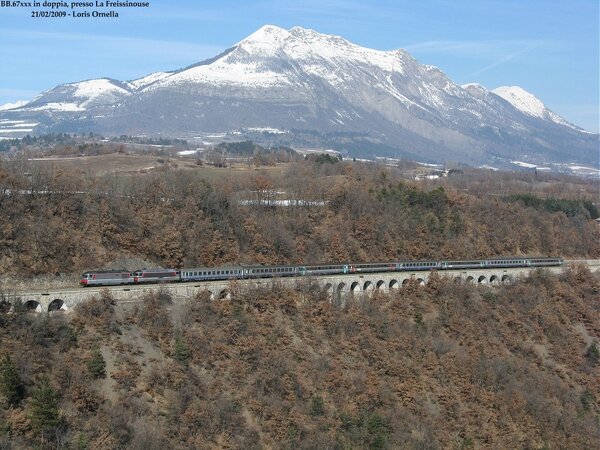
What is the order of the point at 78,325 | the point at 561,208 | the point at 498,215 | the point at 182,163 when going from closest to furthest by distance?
the point at 78,325 → the point at 498,215 → the point at 561,208 → the point at 182,163

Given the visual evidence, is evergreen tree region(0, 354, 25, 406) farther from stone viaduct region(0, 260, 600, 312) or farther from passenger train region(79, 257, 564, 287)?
passenger train region(79, 257, 564, 287)

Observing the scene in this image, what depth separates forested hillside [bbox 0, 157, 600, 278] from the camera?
180 feet

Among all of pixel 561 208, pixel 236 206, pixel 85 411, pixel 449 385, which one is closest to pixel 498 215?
pixel 561 208

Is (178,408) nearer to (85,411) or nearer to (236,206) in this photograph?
(85,411)

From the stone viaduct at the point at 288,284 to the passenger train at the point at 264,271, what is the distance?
0.59m

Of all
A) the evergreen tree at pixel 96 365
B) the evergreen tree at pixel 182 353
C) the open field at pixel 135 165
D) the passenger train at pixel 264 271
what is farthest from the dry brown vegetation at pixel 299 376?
the open field at pixel 135 165

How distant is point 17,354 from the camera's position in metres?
39.1

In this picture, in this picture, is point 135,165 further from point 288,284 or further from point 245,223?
point 288,284

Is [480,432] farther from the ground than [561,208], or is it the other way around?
[561,208]

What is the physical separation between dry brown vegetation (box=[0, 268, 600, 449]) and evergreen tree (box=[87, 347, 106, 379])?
256mm

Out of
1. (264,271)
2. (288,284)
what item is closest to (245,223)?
(264,271)

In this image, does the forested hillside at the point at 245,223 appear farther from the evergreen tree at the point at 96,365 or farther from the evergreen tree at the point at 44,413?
the evergreen tree at the point at 44,413

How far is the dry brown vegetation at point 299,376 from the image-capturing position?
128 feet

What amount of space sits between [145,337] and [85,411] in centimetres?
865
